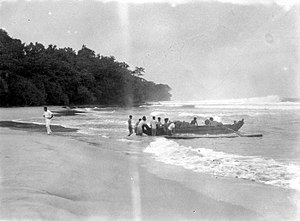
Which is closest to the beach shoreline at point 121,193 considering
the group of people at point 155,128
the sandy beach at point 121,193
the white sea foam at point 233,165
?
the sandy beach at point 121,193

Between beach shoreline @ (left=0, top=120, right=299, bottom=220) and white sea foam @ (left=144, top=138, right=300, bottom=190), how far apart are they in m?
0.70

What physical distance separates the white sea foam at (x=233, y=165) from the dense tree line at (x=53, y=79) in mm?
43730

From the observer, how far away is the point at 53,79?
2749 inches

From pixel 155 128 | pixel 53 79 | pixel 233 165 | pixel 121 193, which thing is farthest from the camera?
pixel 53 79

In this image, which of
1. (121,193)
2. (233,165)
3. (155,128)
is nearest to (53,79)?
(155,128)

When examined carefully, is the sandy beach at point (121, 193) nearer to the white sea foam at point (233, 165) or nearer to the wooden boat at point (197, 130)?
the white sea foam at point (233, 165)

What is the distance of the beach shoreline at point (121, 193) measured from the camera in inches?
228

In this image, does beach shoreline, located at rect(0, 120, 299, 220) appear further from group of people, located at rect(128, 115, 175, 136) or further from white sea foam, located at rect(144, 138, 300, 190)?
group of people, located at rect(128, 115, 175, 136)

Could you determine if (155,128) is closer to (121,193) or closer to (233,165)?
(233,165)

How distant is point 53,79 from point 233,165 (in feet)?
206

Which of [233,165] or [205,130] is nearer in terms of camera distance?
[233,165]

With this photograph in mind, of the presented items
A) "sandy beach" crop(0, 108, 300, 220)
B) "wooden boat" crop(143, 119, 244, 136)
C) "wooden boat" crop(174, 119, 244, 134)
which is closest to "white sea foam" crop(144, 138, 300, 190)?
"sandy beach" crop(0, 108, 300, 220)

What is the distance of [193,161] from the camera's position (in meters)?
12.1

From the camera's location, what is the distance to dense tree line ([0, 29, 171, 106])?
188ft
